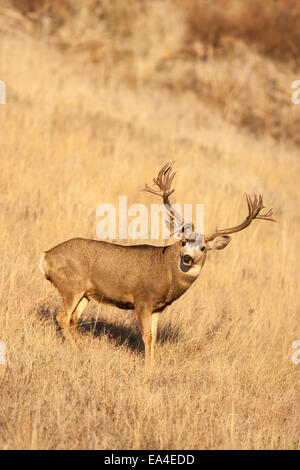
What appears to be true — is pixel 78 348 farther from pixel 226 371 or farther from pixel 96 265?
pixel 226 371

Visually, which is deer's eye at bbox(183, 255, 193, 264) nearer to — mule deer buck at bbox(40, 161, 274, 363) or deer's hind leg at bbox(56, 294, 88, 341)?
mule deer buck at bbox(40, 161, 274, 363)

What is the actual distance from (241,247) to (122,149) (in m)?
3.46

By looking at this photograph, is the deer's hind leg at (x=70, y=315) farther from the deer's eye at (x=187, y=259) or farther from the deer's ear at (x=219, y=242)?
the deer's ear at (x=219, y=242)

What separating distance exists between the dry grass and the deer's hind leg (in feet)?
0.49

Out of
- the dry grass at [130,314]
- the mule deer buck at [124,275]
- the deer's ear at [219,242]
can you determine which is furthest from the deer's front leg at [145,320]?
the deer's ear at [219,242]

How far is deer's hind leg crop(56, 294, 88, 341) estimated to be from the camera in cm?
598

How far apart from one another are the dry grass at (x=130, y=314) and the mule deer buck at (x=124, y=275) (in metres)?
0.40

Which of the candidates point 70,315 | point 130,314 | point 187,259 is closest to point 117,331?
point 130,314

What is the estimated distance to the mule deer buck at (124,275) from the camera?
235 inches

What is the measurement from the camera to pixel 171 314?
25.0 ft

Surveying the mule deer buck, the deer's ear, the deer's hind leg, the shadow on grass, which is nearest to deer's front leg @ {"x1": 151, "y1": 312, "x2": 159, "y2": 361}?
the mule deer buck

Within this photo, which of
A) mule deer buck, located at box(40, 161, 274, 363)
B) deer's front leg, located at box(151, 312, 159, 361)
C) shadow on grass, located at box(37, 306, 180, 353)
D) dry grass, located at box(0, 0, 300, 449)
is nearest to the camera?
dry grass, located at box(0, 0, 300, 449)

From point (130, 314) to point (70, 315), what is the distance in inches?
61.0

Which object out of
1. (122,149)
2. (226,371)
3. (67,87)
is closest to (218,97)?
(67,87)
